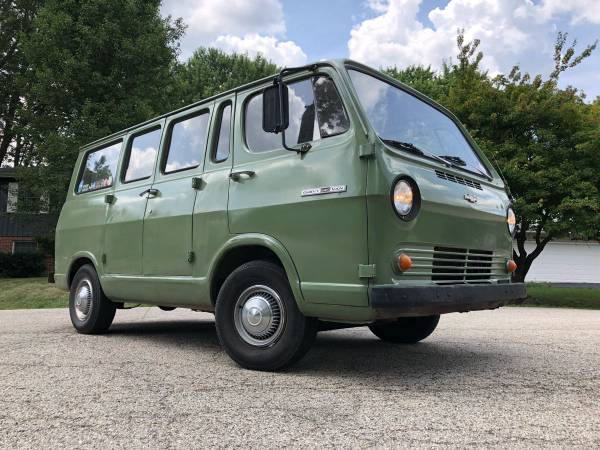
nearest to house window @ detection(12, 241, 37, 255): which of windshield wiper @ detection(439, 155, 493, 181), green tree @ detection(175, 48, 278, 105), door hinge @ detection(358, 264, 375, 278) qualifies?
green tree @ detection(175, 48, 278, 105)

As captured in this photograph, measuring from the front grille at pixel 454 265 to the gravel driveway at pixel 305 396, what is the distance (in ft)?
2.35

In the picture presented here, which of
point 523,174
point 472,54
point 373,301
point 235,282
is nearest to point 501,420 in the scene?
point 373,301

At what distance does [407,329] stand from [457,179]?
6.27ft

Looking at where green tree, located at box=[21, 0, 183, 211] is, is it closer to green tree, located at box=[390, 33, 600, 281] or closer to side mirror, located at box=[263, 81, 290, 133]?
green tree, located at box=[390, 33, 600, 281]

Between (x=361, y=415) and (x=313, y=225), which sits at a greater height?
(x=313, y=225)

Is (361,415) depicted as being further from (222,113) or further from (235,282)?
(222,113)

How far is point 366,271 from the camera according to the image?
3.34 metres

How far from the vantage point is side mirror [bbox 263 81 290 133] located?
12.4 feet

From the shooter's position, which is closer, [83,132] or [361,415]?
[361,415]

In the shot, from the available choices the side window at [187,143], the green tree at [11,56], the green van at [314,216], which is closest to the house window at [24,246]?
the green tree at [11,56]

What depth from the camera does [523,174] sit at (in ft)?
46.1

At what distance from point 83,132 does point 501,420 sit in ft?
52.7

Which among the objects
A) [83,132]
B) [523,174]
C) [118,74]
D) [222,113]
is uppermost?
[118,74]

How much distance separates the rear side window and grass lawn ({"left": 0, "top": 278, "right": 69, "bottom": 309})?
422 inches
